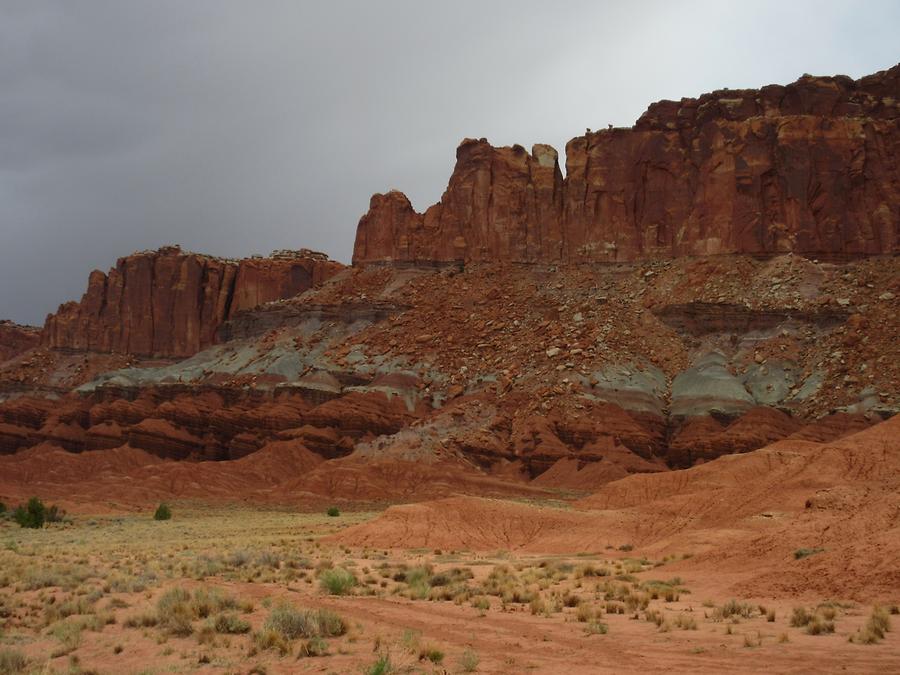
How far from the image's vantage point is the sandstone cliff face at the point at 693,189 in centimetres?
8000

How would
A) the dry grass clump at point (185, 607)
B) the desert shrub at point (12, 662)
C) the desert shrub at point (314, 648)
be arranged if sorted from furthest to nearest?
the dry grass clump at point (185, 607)
the desert shrub at point (314, 648)
the desert shrub at point (12, 662)

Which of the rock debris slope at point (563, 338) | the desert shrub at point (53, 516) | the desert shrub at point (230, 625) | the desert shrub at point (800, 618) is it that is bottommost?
the desert shrub at point (53, 516)

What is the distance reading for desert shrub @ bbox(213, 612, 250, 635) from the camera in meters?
15.2

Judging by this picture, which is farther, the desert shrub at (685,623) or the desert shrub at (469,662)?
the desert shrub at (685,623)

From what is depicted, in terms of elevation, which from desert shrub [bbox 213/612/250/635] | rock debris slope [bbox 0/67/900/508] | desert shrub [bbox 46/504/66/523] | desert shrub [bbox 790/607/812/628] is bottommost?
desert shrub [bbox 46/504/66/523]

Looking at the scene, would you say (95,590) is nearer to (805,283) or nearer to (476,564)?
(476,564)

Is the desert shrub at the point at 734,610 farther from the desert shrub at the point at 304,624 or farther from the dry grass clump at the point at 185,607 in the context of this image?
the dry grass clump at the point at 185,607

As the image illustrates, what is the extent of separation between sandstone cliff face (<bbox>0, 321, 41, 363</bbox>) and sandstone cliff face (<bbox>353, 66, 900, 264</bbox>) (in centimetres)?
6925

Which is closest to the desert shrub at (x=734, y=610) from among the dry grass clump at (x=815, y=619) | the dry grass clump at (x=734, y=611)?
the dry grass clump at (x=734, y=611)

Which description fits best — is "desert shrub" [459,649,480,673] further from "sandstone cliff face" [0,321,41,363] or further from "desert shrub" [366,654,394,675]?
"sandstone cliff face" [0,321,41,363]

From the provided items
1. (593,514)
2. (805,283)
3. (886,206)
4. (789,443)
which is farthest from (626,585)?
(886,206)

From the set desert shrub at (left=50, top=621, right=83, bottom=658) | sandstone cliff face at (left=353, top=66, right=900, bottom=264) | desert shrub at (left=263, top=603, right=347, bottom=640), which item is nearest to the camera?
desert shrub at (left=263, top=603, right=347, bottom=640)

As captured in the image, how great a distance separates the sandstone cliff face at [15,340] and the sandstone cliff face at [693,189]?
227 ft

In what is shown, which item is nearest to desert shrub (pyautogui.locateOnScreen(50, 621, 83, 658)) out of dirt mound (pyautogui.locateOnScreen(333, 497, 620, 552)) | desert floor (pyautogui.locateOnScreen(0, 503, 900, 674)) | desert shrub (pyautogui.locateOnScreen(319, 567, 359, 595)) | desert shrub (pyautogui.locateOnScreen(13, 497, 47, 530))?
desert floor (pyautogui.locateOnScreen(0, 503, 900, 674))
